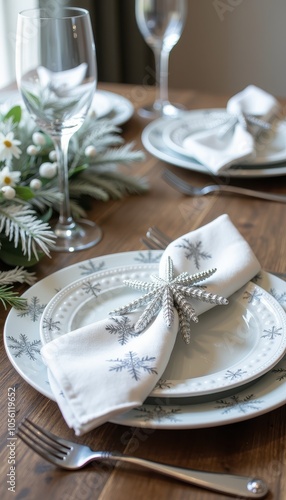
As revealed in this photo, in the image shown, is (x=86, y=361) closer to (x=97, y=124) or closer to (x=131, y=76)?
(x=97, y=124)

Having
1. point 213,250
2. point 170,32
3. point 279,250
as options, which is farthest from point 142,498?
point 170,32

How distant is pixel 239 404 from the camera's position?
1.77 ft

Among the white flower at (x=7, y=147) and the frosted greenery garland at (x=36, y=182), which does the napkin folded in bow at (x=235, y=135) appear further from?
the white flower at (x=7, y=147)

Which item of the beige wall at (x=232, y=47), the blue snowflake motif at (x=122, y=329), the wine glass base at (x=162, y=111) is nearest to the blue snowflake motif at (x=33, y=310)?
the blue snowflake motif at (x=122, y=329)

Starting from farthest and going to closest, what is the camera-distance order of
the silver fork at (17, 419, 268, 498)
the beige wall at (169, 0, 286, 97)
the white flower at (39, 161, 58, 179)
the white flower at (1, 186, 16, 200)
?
the beige wall at (169, 0, 286, 97), the white flower at (39, 161, 58, 179), the white flower at (1, 186, 16, 200), the silver fork at (17, 419, 268, 498)

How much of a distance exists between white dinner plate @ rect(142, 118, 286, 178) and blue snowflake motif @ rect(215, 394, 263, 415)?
0.56 meters

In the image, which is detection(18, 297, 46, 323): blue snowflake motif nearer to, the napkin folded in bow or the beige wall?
the napkin folded in bow

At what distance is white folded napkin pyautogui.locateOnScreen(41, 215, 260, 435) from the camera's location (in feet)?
1.66

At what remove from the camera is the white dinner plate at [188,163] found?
1.05m

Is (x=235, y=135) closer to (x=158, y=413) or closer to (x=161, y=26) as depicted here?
(x=161, y=26)

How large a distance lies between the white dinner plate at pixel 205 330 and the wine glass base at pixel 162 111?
28.5 inches

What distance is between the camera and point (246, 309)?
68 cm

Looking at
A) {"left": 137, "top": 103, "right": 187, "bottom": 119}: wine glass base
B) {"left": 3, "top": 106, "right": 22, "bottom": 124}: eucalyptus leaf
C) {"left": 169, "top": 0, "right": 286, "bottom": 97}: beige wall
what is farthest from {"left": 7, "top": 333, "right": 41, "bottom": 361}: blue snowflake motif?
{"left": 169, "top": 0, "right": 286, "bottom": 97}: beige wall

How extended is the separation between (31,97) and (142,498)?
52 cm
